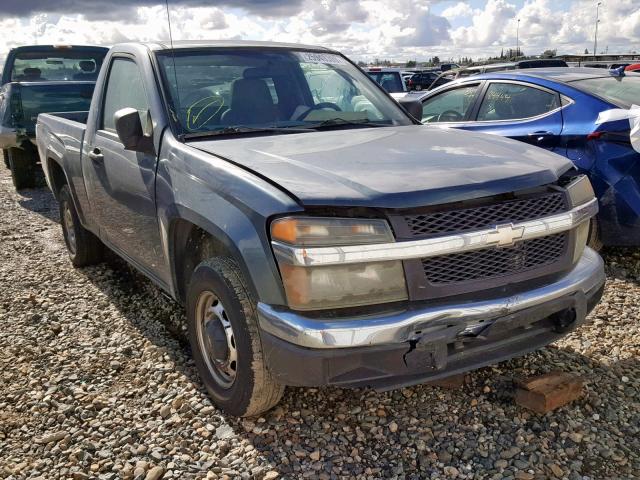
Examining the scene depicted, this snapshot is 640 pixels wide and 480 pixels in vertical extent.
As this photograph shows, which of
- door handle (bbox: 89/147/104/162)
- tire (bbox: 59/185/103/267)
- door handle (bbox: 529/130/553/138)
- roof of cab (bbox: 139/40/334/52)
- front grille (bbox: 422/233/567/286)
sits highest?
roof of cab (bbox: 139/40/334/52)

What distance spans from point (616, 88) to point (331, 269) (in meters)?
3.92

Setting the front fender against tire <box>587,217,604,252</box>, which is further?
tire <box>587,217,604,252</box>

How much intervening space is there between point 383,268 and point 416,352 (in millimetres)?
345

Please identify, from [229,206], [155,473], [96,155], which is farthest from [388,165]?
[96,155]

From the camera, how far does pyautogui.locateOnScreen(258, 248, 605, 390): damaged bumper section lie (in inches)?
93.5

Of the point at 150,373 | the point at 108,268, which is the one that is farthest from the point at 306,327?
the point at 108,268

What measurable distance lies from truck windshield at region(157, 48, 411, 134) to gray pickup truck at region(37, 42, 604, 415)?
0.05 ft

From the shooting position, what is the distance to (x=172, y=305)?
4.56m

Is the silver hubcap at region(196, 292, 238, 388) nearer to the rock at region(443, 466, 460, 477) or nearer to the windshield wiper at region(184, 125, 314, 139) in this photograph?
the windshield wiper at region(184, 125, 314, 139)

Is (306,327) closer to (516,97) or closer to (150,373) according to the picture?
(150,373)

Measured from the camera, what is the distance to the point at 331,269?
2.40 meters

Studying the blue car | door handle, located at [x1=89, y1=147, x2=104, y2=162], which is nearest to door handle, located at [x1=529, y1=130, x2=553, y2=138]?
the blue car

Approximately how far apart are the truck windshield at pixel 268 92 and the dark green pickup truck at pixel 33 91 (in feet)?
18.0

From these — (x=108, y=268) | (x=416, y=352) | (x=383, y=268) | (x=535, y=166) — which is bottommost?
(x=108, y=268)
